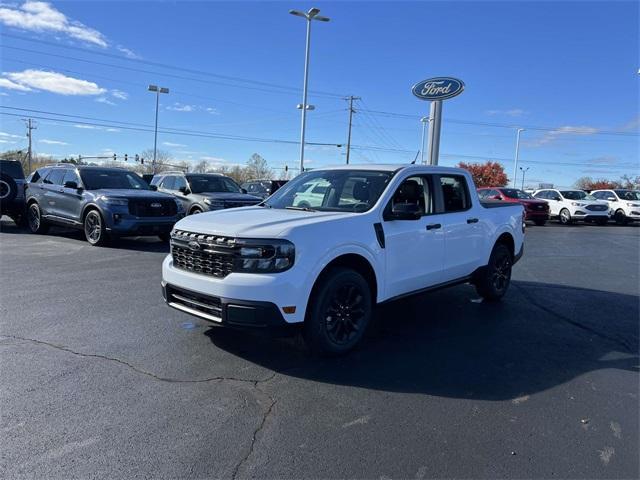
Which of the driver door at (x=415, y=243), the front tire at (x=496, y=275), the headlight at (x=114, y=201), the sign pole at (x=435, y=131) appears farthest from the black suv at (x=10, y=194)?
the sign pole at (x=435, y=131)

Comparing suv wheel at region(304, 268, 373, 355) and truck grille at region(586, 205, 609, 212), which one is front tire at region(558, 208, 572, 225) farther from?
suv wheel at region(304, 268, 373, 355)

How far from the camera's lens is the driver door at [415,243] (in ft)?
16.1

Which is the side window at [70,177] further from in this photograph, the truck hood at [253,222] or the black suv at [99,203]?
the truck hood at [253,222]

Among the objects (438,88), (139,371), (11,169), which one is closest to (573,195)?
(438,88)

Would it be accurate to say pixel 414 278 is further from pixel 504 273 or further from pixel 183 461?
pixel 183 461

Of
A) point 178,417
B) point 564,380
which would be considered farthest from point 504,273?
point 178,417

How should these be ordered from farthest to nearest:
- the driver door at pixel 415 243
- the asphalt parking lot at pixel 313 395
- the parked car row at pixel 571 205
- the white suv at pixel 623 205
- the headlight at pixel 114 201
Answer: the white suv at pixel 623 205 < the parked car row at pixel 571 205 < the headlight at pixel 114 201 < the driver door at pixel 415 243 < the asphalt parking lot at pixel 313 395

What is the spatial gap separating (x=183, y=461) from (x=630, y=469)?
8.88ft

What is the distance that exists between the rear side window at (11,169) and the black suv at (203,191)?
4326 millimetres

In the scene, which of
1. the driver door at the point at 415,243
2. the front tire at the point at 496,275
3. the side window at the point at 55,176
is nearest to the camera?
the driver door at the point at 415,243

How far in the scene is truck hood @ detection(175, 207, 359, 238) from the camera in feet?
13.4

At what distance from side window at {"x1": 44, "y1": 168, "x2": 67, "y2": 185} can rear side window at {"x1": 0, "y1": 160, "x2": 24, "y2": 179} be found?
3058mm

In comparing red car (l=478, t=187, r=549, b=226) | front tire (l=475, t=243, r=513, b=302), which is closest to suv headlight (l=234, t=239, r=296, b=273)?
front tire (l=475, t=243, r=513, b=302)

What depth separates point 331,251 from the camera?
4254mm
